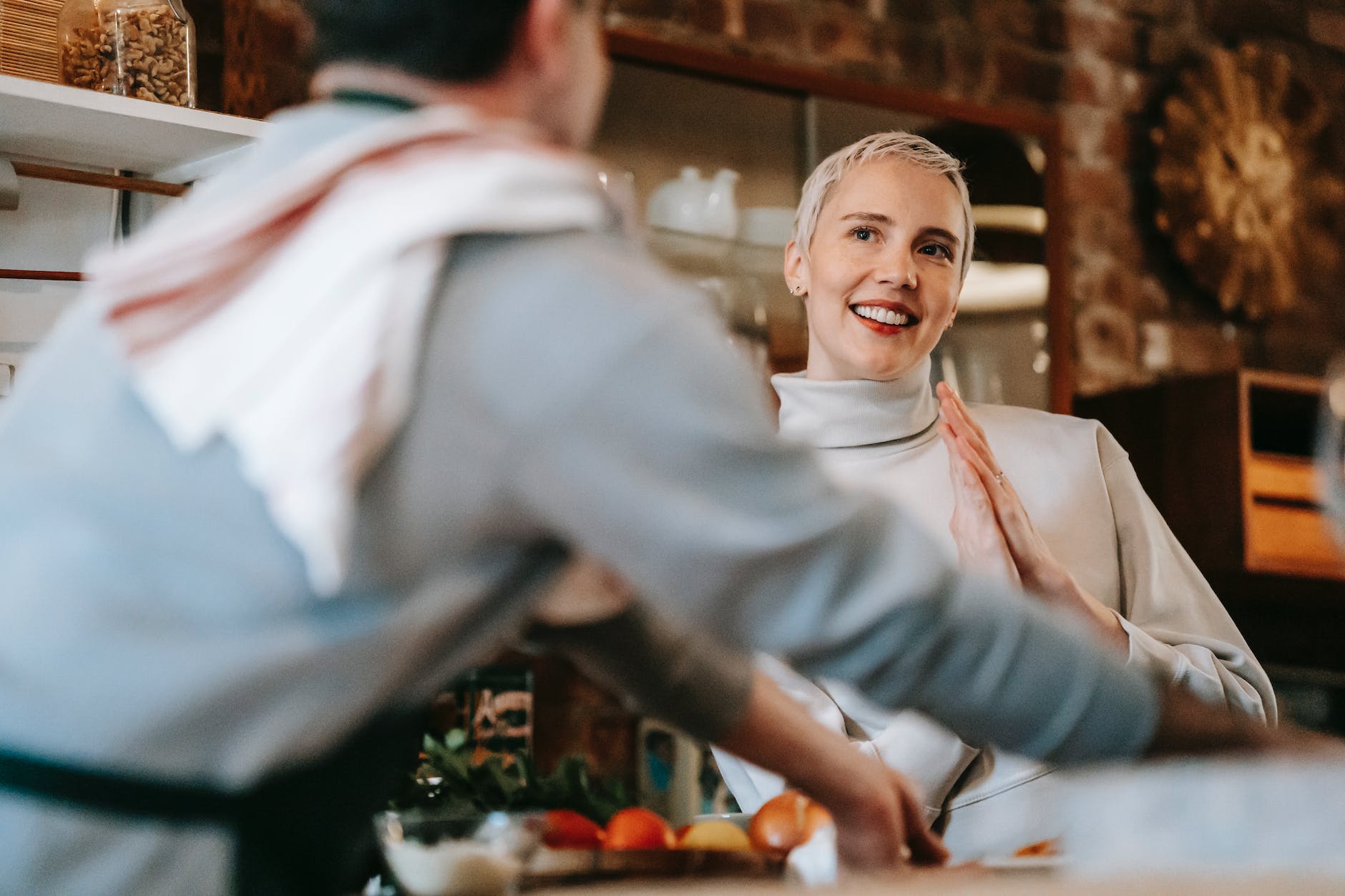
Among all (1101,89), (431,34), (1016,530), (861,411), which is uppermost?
(1101,89)

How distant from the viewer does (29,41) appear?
2.02 meters

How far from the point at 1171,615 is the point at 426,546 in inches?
52.1

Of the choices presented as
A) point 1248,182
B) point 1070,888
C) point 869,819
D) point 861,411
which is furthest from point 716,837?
point 1248,182

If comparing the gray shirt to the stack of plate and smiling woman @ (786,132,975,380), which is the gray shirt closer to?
smiling woman @ (786,132,975,380)

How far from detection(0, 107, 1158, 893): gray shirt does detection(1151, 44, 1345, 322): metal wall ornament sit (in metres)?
3.65

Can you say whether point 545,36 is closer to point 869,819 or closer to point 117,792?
point 117,792

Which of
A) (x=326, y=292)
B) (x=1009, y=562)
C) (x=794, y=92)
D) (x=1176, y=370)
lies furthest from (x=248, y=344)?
(x=1176, y=370)

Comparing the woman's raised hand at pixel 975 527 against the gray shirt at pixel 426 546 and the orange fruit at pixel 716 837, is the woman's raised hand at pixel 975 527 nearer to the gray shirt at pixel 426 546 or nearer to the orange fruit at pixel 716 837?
the orange fruit at pixel 716 837

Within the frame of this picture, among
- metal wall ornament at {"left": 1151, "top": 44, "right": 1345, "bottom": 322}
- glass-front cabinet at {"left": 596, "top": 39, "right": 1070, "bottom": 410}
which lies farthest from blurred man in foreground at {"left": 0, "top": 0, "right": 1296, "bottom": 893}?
metal wall ornament at {"left": 1151, "top": 44, "right": 1345, "bottom": 322}

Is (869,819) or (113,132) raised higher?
(113,132)

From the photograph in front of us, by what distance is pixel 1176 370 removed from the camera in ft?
13.2

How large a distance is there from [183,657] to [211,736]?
45 millimetres

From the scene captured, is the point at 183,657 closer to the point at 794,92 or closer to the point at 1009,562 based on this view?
the point at 1009,562

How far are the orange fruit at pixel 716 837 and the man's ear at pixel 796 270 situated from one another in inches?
42.3
